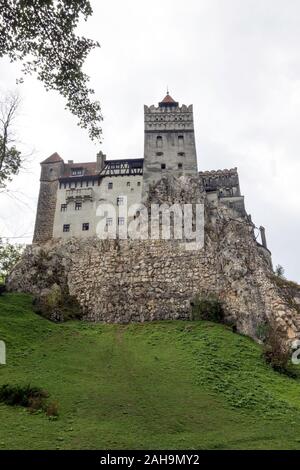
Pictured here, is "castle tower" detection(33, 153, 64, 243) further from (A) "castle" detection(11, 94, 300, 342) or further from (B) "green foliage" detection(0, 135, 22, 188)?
(B) "green foliage" detection(0, 135, 22, 188)

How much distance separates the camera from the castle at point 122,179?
52406 mm

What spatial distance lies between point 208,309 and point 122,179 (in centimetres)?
2233

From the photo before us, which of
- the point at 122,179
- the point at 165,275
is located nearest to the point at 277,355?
the point at 165,275

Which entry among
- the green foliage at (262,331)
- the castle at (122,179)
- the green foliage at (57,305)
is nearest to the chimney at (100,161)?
the castle at (122,179)

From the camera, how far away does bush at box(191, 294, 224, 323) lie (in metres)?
39.8

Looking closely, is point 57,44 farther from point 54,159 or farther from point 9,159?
point 54,159

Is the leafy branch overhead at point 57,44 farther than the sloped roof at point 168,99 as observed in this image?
No

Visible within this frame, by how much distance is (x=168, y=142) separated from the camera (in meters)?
55.6

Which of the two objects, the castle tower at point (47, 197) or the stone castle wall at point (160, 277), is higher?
the castle tower at point (47, 197)

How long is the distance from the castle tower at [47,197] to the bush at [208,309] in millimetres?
21860

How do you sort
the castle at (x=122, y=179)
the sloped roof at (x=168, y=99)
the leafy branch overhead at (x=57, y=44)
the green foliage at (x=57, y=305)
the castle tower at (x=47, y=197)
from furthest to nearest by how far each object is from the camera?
1. the sloped roof at (x=168, y=99)
2. the castle tower at (x=47, y=197)
3. the castle at (x=122, y=179)
4. the green foliage at (x=57, y=305)
5. the leafy branch overhead at (x=57, y=44)

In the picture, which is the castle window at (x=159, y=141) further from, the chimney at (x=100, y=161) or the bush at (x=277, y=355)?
the bush at (x=277, y=355)

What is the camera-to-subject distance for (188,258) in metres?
44.7

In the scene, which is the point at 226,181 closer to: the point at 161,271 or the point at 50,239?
the point at 161,271
